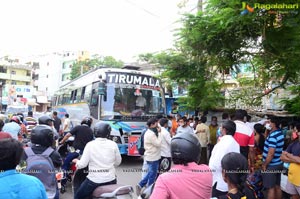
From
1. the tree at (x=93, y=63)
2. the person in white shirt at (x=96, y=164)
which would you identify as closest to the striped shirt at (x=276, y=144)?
the person in white shirt at (x=96, y=164)

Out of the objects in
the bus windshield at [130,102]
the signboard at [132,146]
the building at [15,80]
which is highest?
the building at [15,80]

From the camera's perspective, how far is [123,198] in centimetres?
379

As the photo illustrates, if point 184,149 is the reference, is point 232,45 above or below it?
above

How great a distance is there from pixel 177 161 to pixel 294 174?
10.3ft

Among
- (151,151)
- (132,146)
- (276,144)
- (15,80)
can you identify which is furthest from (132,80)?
(15,80)

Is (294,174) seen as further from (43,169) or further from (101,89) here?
(101,89)

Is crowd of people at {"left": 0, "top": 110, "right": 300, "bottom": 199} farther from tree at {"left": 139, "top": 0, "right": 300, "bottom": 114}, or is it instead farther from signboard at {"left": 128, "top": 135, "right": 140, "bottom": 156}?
signboard at {"left": 128, "top": 135, "right": 140, "bottom": 156}

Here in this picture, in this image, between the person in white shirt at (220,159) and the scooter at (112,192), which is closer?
the scooter at (112,192)

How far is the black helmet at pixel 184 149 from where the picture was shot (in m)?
2.40

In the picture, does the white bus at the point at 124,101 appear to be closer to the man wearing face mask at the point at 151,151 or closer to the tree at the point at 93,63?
the man wearing face mask at the point at 151,151

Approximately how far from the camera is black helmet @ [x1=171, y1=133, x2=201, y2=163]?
7.89 feet

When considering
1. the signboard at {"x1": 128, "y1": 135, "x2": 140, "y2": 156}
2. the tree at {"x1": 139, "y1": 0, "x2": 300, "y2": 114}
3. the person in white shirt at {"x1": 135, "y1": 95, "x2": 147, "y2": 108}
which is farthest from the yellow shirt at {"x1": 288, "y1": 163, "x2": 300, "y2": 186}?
the person in white shirt at {"x1": 135, "y1": 95, "x2": 147, "y2": 108}

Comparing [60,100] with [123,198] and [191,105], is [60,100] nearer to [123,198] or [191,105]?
[191,105]

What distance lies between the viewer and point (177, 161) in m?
2.44
